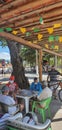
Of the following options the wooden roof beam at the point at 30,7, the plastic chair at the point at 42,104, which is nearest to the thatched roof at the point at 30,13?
the wooden roof beam at the point at 30,7

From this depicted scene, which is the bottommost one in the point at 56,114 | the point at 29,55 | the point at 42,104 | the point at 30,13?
the point at 29,55

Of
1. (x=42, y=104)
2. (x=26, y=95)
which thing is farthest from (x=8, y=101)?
(x=26, y=95)

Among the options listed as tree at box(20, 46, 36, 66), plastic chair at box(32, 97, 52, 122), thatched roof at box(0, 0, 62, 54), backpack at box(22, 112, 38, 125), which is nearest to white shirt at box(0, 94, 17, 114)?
backpack at box(22, 112, 38, 125)

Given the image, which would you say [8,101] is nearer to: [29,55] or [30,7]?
[30,7]

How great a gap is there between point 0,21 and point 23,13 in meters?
0.79

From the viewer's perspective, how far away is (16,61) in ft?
37.3

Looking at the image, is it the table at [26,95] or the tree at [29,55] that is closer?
the table at [26,95]

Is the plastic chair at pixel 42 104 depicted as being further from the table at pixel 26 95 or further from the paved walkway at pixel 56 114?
the paved walkway at pixel 56 114

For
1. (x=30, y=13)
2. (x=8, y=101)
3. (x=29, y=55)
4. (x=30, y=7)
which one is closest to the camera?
(x=30, y=7)

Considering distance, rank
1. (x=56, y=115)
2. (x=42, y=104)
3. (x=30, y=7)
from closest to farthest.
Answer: (x=30, y=7)
(x=42, y=104)
(x=56, y=115)

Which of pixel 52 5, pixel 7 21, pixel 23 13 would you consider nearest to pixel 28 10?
pixel 23 13

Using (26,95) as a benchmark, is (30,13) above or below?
above

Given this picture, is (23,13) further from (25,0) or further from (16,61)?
(16,61)

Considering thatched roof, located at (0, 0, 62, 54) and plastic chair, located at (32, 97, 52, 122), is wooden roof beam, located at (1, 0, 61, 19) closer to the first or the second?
thatched roof, located at (0, 0, 62, 54)
